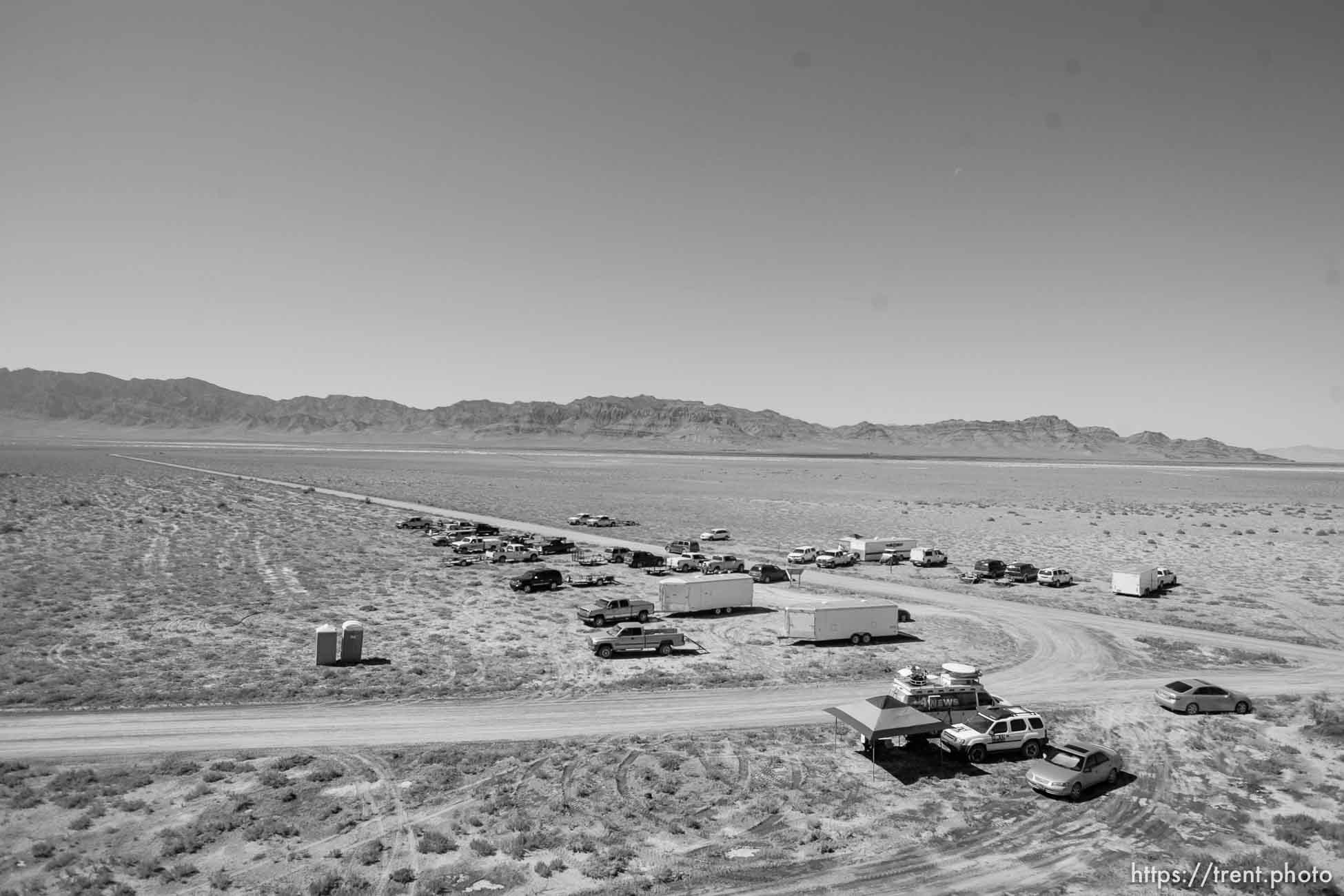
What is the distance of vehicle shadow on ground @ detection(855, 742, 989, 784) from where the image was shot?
2086 centimetres

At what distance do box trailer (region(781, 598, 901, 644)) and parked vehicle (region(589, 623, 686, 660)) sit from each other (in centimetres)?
579

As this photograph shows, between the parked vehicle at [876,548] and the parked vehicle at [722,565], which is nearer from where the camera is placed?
the parked vehicle at [722,565]

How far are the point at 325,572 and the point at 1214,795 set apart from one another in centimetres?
4625

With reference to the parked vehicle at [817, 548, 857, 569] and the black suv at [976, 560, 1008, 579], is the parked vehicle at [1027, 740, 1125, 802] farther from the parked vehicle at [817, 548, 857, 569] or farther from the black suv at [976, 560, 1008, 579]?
the parked vehicle at [817, 548, 857, 569]

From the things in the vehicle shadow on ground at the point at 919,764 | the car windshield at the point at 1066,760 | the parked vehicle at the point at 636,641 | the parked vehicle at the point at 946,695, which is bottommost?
the vehicle shadow on ground at the point at 919,764

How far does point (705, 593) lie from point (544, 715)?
15.8 m

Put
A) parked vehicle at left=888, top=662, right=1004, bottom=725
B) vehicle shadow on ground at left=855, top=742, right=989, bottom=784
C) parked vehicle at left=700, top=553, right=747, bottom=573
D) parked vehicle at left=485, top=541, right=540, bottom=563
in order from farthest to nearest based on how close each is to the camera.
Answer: parked vehicle at left=485, top=541, right=540, bottom=563 → parked vehicle at left=700, top=553, right=747, bottom=573 → parked vehicle at left=888, top=662, right=1004, bottom=725 → vehicle shadow on ground at left=855, top=742, right=989, bottom=784

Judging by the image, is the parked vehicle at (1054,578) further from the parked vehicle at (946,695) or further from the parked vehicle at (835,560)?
the parked vehicle at (946,695)

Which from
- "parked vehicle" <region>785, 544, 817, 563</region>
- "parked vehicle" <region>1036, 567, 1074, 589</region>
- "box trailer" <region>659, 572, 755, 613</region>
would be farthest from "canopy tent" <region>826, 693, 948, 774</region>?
"parked vehicle" <region>785, 544, 817, 563</region>

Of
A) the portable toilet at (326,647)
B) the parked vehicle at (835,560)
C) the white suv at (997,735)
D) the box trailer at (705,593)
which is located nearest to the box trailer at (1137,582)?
the parked vehicle at (835,560)

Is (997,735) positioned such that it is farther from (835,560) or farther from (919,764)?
(835,560)

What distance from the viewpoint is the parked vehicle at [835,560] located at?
5416cm

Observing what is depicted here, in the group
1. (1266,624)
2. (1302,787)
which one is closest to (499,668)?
(1302,787)

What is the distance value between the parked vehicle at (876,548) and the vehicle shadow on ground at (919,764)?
34.2 metres
